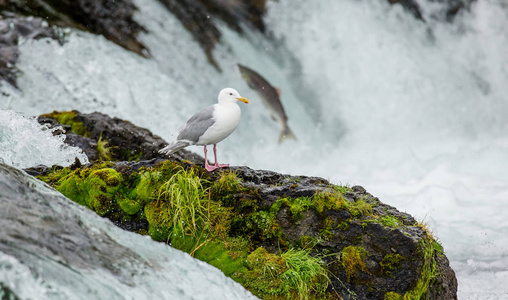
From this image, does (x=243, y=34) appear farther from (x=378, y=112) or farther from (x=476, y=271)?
(x=476, y=271)

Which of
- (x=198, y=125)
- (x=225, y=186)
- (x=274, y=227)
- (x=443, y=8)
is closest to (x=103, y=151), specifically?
(x=198, y=125)

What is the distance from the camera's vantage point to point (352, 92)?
11305mm

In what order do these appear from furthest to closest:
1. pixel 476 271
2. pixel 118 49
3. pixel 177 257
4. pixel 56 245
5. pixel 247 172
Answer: pixel 118 49
pixel 476 271
pixel 247 172
pixel 177 257
pixel 56 245

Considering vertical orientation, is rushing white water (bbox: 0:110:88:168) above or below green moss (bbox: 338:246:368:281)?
below

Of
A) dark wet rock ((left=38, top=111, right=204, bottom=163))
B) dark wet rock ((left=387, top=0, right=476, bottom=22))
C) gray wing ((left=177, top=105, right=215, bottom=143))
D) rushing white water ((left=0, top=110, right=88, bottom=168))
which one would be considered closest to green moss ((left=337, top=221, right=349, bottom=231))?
gray wing ((left=177, top=105, right=215, bottom=143))

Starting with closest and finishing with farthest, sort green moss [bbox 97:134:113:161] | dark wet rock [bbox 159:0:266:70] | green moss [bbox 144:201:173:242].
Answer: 1. green moss [bbox 144:201:173:242]
2. green moss [bbox 97:134:113:161]
3. dark wet rock [bbox 159:0:266:70]

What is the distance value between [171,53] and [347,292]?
7566 millimetres

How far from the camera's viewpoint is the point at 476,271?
6.24 meters

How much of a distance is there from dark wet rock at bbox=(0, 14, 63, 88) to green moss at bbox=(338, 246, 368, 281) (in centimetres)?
716

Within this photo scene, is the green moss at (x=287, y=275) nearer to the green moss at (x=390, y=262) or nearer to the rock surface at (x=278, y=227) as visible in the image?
the rock surface at (x=278, y=227)

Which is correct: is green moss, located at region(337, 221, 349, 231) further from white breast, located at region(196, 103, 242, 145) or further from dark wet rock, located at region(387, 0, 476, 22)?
dark wet rock, located at region(387, 0, 476, 22)

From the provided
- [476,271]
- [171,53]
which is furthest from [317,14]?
[476,271]

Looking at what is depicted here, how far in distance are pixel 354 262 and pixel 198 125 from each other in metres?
1.87

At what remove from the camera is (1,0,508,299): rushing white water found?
8633mm
